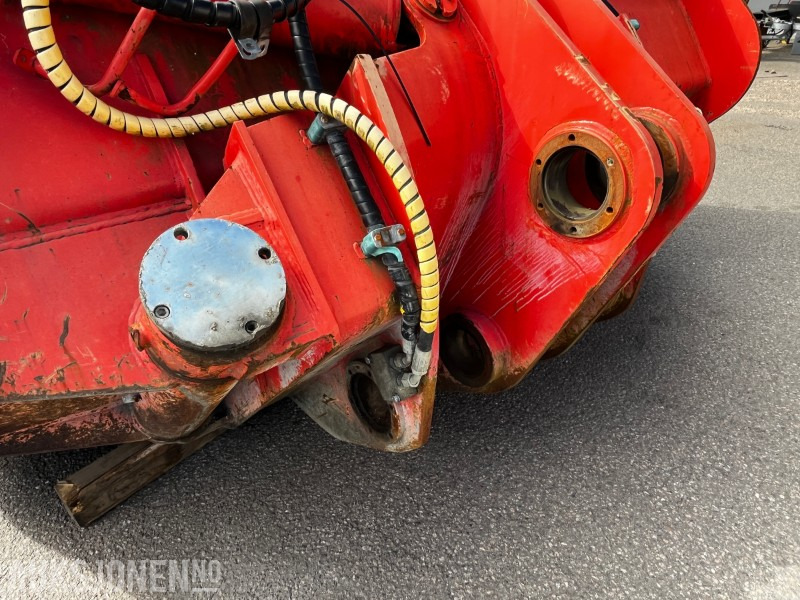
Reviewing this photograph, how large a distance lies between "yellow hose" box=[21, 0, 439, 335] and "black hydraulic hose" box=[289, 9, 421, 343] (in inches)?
1.1

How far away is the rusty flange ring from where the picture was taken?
1382mm

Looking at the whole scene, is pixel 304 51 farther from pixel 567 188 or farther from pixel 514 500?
pixel 514 500

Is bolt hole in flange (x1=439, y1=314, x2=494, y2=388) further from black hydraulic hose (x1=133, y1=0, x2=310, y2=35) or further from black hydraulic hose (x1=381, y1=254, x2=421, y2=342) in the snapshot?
black hydraulic hose (x1=133, y1=0, x2=310, y2=35)

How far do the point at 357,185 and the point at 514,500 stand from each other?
3.21 feet

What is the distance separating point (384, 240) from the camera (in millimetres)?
1258

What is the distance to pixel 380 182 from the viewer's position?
4.45 feet

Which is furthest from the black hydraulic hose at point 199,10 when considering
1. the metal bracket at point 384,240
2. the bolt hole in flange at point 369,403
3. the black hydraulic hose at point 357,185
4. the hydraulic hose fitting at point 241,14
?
the bolt hole in flange at point 369,403

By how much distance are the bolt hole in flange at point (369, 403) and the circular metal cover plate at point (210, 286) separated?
1.89ft

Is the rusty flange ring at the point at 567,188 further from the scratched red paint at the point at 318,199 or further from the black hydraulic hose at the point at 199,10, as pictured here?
the black hydraulic hose at the point at 199,10

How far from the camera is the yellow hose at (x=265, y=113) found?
3.67 feet

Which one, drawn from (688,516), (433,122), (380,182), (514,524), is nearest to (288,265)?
(380,182)

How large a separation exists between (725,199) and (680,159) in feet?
7.72

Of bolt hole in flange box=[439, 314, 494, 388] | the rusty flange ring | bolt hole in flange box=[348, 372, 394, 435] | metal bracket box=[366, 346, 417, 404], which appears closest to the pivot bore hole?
the rusty flange ring

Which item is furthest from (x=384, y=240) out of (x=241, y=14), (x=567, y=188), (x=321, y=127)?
(x=567, y=188)
